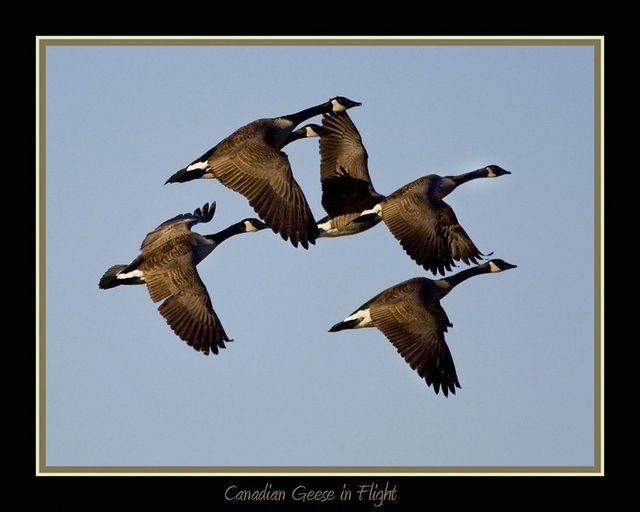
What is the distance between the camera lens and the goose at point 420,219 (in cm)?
2255

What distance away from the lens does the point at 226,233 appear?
77.4 feet

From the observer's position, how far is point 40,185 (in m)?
21.0

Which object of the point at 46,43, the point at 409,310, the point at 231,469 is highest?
the point at 46,43

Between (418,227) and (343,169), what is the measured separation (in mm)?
2410

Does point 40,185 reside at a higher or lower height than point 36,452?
higher

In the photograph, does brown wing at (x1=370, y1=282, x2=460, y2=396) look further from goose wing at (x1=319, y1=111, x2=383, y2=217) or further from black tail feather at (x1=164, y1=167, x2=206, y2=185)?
black tail feather at (x1=164, y1=167, x2=206, y2=185)

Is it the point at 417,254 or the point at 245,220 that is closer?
the point at 417,254

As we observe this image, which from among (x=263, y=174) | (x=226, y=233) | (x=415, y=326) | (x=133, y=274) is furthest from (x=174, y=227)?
(x=415, y=326)

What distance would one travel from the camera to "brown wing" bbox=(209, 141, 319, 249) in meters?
20.8

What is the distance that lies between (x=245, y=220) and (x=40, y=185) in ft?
13.7

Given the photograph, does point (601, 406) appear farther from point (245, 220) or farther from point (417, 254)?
point (245, 220)

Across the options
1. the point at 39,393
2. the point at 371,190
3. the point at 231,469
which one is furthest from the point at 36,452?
the point at 371,190

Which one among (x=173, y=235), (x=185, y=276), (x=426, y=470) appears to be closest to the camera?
(x=426, y=470)

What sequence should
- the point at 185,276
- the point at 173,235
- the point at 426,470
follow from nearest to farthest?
the point at 426,470, the point at 185,276, the point at 173,235
